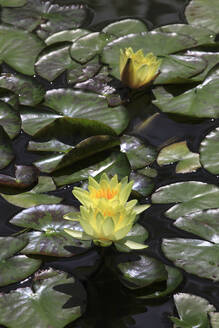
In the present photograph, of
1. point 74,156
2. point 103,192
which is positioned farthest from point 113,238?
point 74,156

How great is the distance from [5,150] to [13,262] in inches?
21.8

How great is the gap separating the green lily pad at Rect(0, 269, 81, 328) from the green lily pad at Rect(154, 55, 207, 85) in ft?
3.83

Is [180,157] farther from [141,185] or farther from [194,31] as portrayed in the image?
[194,31]

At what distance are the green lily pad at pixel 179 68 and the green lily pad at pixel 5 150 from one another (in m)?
0.76

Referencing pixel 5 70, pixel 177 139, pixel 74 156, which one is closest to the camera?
pixel 74 156

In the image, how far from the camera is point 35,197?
2.15 metres

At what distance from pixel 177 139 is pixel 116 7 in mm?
1152

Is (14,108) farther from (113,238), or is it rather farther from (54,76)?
(113,238)

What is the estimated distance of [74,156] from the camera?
226cm

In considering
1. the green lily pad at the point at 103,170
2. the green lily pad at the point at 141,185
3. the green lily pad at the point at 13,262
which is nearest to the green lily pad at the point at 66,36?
the green lily pad at the point at 103,170

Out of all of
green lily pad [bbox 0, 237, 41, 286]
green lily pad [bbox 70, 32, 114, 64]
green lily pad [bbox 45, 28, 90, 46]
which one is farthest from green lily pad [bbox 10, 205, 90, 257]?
green lily pad [bbox 45, 28, 90, 46]

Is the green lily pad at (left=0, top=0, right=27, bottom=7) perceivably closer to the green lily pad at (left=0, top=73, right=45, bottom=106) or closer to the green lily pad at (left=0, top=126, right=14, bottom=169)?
the green lily pad at (left=0, top=73, right=45, bottom=106)

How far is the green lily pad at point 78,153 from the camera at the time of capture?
224 cm

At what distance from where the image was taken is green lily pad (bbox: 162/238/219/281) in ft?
6.16
